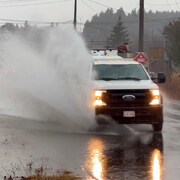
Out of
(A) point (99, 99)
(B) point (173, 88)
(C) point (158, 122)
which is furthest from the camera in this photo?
(B) point (173, 88)

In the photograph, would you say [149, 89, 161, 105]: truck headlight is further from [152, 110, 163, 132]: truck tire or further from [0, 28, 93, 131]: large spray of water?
[0, 28, 93, 131]: large spray of water

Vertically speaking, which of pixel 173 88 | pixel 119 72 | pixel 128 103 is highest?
pixel 119 72

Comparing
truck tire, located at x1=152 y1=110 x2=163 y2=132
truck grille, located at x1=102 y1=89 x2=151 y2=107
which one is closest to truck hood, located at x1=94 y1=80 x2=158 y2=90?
truck grille, located at x1=102 y1=89 x2=151 y2=107

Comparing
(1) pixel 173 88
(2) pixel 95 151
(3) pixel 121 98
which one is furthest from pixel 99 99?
(1) pixel 173 88

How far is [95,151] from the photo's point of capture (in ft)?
32.1

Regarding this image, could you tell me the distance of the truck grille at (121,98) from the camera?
12.2 metres

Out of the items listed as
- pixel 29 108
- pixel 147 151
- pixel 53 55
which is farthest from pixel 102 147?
pixel 29 108

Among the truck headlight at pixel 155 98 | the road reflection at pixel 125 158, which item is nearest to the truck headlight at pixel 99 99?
the road reflection at pixel 125 158

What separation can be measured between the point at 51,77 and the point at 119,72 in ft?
7.36

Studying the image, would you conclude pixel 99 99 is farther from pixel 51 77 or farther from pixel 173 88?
pixel 173 88

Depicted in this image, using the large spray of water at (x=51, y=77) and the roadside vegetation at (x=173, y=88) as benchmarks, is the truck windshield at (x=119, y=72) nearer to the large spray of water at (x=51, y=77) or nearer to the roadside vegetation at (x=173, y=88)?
the large spray of water at (x=51, y=77)

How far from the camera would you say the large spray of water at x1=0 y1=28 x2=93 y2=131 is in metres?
13.2

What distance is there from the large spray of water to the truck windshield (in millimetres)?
330

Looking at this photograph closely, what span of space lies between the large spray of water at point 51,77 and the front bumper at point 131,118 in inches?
12.0
